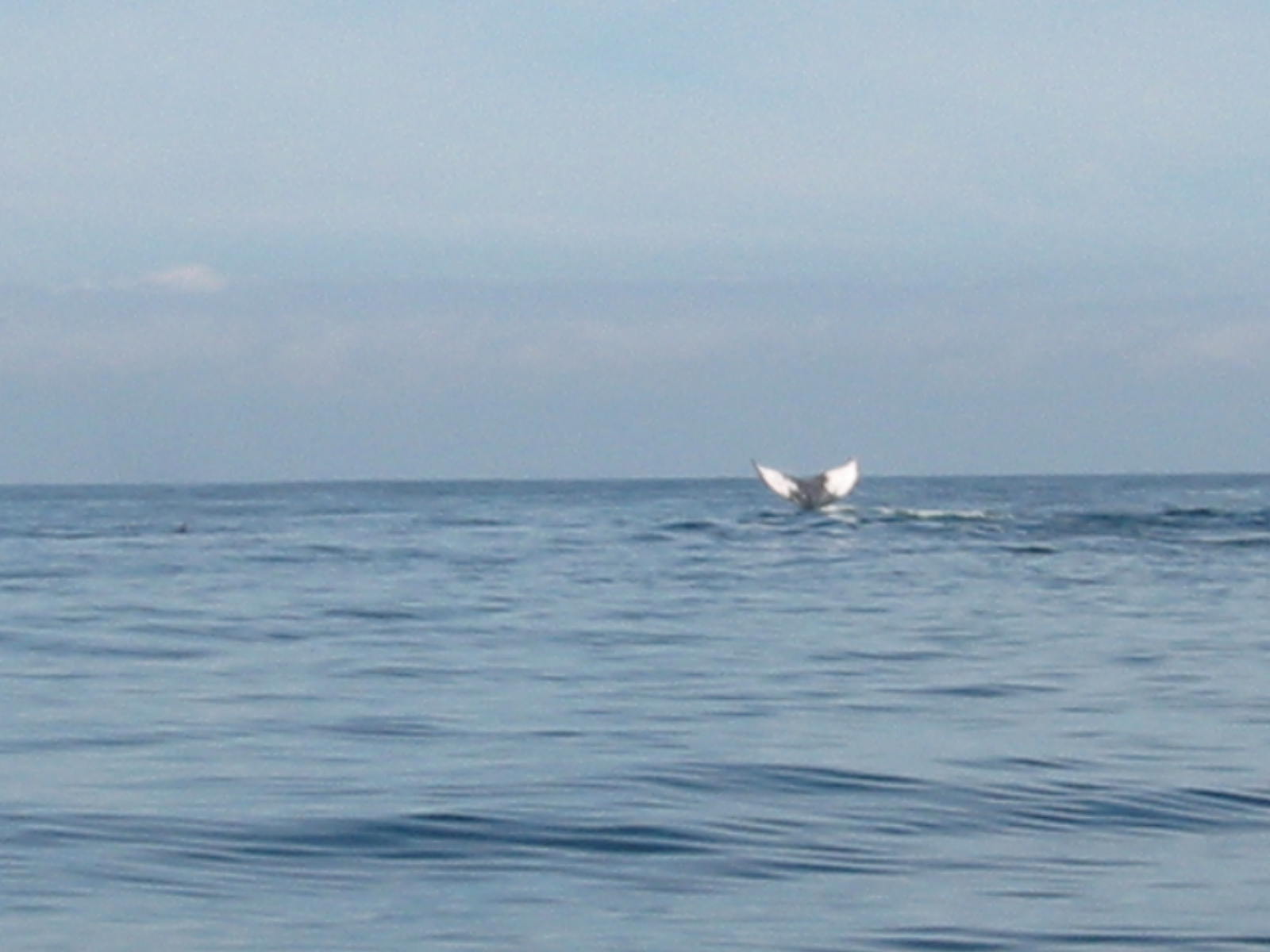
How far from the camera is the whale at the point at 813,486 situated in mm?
81125

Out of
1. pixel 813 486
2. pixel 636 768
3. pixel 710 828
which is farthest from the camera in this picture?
pixel 813 486

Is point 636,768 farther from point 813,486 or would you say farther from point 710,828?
point 813,486

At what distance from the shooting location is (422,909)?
11.4 m

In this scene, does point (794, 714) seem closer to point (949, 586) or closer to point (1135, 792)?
point (1135, 792)

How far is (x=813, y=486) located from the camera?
8144 centimetres

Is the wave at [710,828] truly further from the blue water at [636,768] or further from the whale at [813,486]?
the whale at [813,486]

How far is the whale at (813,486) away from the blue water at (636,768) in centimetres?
4160

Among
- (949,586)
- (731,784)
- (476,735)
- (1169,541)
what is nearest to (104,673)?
(476,735)

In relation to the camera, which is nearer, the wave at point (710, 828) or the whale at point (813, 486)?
the wave at point (710, 828)

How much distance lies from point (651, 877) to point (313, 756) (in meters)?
5.03

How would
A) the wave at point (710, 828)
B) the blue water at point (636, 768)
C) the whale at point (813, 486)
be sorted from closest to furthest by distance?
the blue water at point (636, 768) < the wave at point (710, 828) < the whale at point (813, 486)

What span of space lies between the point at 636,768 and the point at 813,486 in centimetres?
6516

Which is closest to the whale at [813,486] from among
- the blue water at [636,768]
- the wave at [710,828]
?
the blue water at [636,768]

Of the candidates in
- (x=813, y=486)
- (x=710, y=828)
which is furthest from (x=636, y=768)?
(x=813, y=486)
